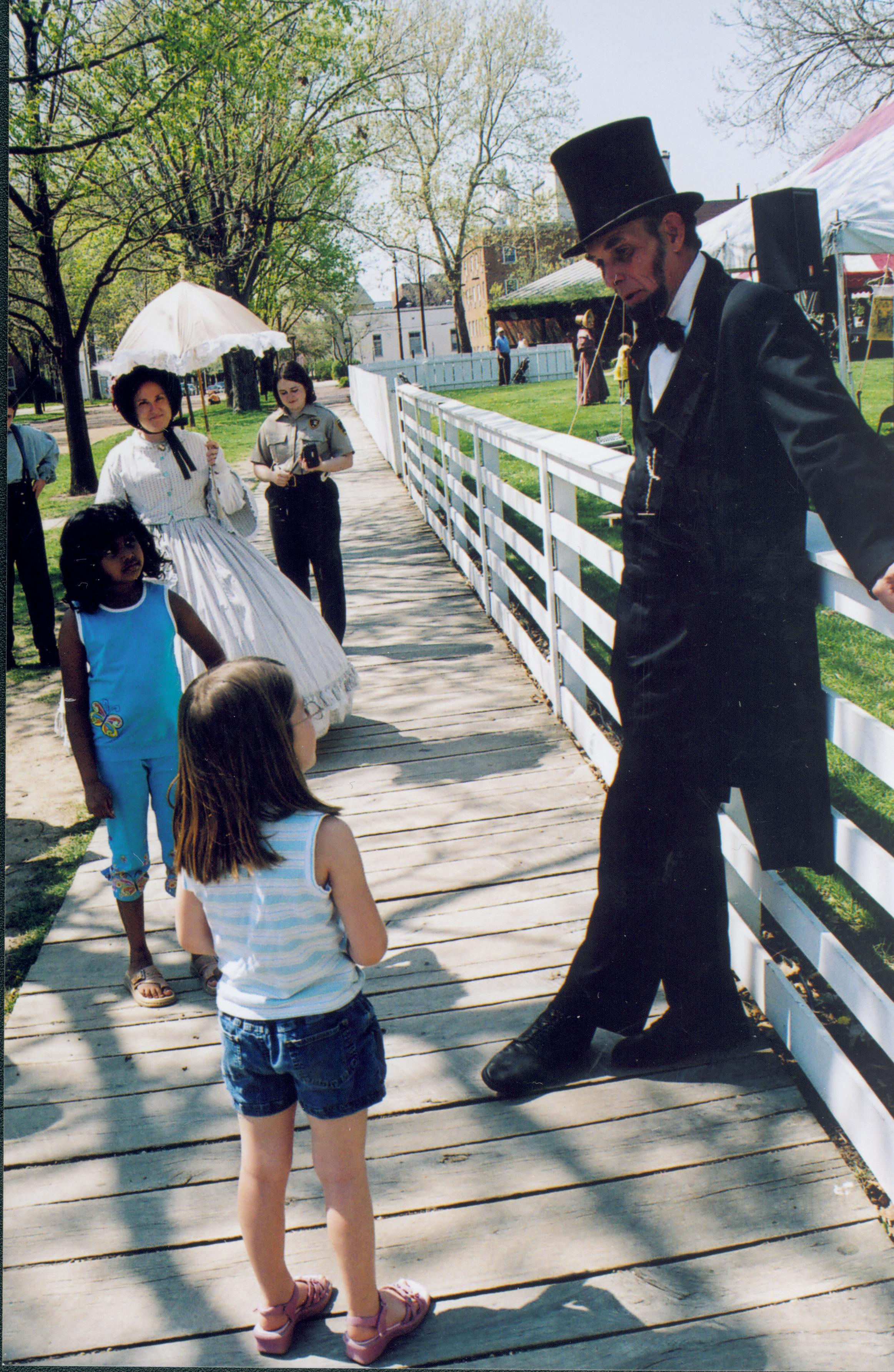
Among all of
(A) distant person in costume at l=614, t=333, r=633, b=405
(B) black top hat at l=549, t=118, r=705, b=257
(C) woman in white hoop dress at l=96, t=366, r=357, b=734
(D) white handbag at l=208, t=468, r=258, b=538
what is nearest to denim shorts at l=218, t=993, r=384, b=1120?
(B) black top hat at l=549, t=118, r=705, b=257

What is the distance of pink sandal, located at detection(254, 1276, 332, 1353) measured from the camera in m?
2.10

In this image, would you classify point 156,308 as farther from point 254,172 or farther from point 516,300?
point 516,300

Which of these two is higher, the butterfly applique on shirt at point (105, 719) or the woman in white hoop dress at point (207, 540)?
the woman in white hoop dress at point (207, 540)

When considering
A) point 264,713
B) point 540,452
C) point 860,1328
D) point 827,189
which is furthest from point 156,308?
point 827,189

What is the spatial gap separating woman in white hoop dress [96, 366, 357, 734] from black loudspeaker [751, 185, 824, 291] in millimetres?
6578

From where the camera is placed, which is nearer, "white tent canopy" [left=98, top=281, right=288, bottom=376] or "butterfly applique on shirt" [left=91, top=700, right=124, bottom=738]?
"butterfly applique on shirt" [left=91, top=700, right=124, bottom=738]

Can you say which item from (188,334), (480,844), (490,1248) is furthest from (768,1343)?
(188,334)

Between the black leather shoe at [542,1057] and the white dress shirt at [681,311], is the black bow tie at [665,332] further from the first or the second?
the black leather shoe at [542,1057]

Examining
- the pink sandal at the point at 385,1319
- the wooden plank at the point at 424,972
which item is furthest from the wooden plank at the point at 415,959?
the pink sandal at the point at 385,1319

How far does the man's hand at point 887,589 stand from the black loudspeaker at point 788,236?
28.7 feet

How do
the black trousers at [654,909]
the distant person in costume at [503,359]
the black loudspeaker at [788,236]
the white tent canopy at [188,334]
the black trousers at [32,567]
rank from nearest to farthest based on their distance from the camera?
the black trousers at [654,909] → the white tent canopy at [188,334] → the black trousers at [32,567] → the black loudspeaker at [788,236] → the distant person in costume at [503,359]

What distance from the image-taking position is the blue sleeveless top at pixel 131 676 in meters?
3.25

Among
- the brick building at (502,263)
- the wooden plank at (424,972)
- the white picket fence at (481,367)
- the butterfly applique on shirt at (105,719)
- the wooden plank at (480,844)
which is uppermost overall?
the brick building at (502,263)

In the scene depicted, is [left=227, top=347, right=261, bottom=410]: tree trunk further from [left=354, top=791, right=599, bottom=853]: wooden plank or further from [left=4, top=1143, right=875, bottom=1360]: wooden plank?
[left=4, top=1143, right=875, bottom=1360]: wooden plank
